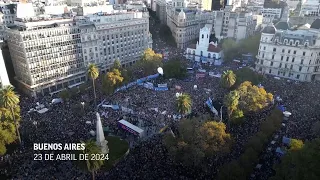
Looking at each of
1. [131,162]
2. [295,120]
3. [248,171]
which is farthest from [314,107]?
[131,162]

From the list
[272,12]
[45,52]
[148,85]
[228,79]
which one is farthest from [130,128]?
[272,12]

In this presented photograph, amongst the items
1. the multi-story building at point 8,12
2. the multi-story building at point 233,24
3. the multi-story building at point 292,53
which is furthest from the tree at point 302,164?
the multi-story building at point 8,12

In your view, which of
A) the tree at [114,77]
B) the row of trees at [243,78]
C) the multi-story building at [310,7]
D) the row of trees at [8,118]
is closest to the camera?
the row of trees at [8,118]

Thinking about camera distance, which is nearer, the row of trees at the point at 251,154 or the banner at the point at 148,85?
the row of trees at the point at 251,154

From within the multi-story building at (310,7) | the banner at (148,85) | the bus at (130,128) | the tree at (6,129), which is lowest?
the bus at (130,128)

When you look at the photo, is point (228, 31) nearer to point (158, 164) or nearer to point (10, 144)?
point (158, 164)

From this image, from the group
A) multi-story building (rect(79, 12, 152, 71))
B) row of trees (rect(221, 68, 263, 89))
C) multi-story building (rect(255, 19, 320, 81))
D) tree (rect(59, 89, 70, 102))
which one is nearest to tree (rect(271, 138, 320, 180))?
row of trees (rect(221, 68, 263, 89))

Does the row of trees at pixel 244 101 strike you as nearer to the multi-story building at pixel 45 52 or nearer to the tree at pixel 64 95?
the tree at pixel 64 95
